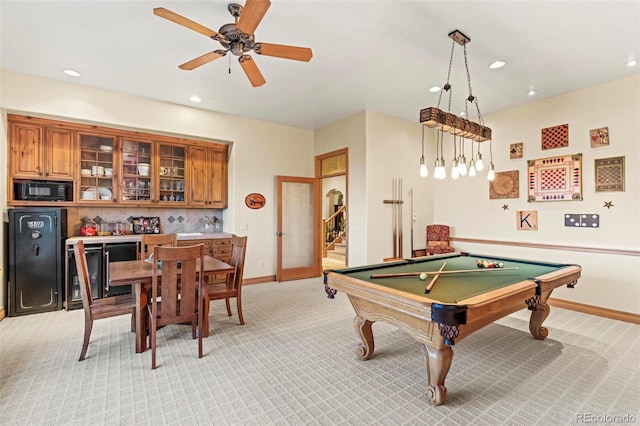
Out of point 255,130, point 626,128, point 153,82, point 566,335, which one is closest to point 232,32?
point 153,82

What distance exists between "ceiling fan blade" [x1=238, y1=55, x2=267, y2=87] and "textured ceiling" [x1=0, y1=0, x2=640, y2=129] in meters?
0.44

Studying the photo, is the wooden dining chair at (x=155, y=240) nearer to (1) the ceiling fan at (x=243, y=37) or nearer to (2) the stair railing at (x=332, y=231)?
(1) the ceiling fan at (x=243, y=37)

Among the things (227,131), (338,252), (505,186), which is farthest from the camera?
(338,252)

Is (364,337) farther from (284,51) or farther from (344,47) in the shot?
(344,47)

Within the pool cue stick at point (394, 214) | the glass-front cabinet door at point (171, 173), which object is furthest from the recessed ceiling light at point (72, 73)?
the pool cue stick at point (394, 214)

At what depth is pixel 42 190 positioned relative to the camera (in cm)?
418

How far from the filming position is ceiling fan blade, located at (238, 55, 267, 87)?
2.73 metres

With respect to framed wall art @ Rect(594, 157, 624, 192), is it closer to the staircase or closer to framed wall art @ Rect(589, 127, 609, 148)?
framed wall art @ Rect(589, 127, 609, 148)

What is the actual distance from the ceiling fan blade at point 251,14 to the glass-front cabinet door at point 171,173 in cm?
356

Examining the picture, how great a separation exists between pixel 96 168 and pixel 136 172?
53 centimetres

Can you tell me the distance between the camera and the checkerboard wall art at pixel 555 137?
4.53m

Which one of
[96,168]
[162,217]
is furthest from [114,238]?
[96,168]

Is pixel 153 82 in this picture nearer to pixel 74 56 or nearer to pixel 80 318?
pixel 74 56

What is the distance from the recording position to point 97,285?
4.35m
